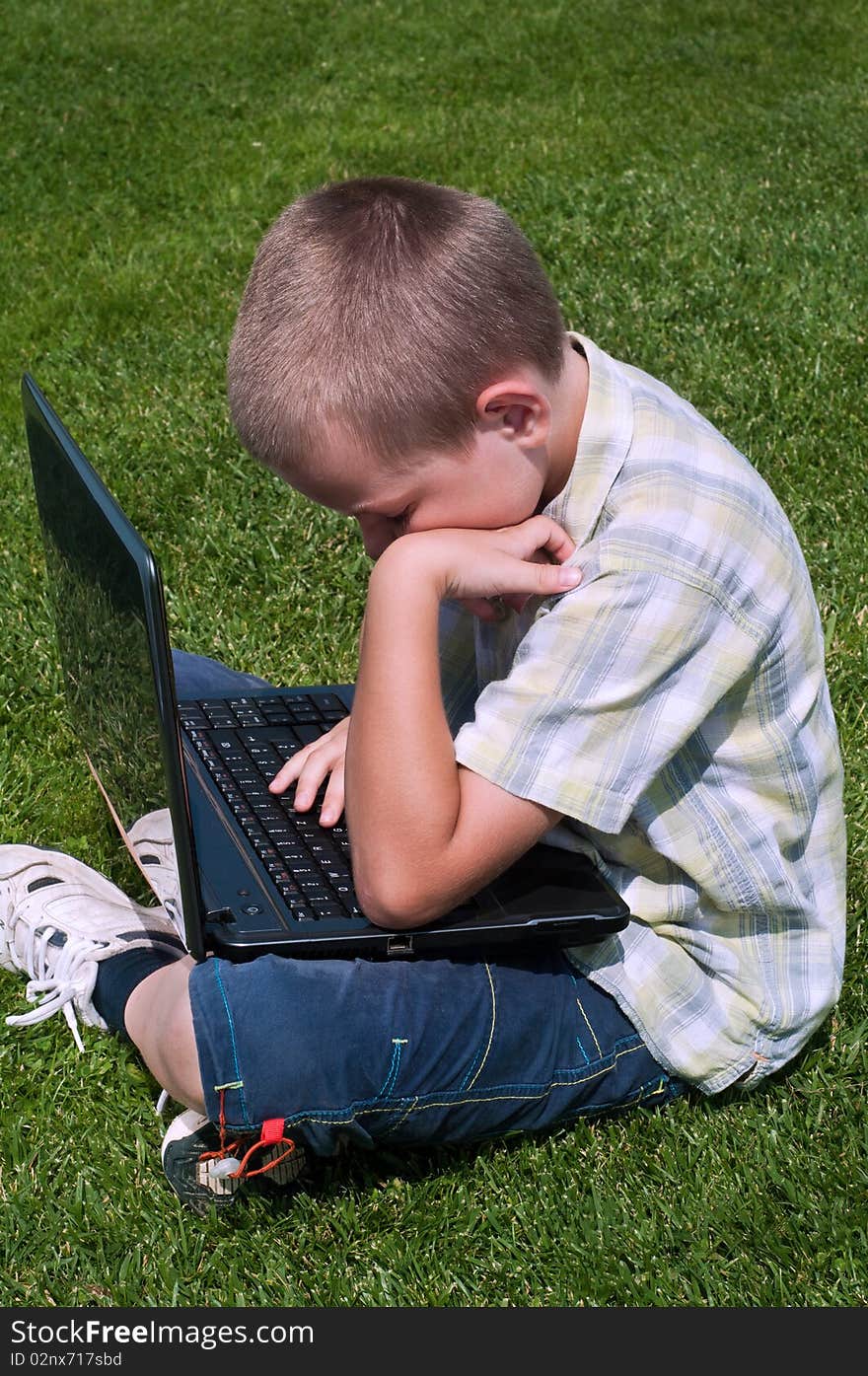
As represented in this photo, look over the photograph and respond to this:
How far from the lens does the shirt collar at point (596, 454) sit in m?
2.25

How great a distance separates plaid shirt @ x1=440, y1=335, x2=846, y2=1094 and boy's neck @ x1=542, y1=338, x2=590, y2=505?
0.10ft

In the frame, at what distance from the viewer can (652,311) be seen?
5641 mm

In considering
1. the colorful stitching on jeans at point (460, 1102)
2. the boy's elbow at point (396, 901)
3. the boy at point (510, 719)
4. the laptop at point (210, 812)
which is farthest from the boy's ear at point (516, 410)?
the colorful stitching on jeans at point (460, 1102)

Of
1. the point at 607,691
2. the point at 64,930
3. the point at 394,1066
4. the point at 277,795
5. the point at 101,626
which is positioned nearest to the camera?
the point at 607,691

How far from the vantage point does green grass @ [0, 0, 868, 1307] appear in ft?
7.91

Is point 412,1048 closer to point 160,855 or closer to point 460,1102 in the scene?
point 460,1102

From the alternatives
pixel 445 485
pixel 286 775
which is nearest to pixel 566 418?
pixel 445 485

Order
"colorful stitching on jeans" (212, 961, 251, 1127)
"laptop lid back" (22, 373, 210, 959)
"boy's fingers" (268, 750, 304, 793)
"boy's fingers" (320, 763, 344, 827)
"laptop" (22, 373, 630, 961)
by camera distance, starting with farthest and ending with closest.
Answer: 1. "boy's fingers" (268, 750, 304, 793)
2. "boy's fingers" (320, 763, 344, 827)
3. "colorful stitching on jeans" (212, 961, 251, 1127)
4. "laptop" (22, 373, 630, 961)
5. "laptop lid back" (22, 373, 210, 959)

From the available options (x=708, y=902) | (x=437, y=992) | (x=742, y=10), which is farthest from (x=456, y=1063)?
(x=742, y=10)

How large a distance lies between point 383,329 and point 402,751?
0.61 metres

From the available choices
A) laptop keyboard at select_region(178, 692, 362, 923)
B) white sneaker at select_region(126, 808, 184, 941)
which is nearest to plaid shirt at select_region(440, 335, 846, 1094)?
laptop keyboard at select_region(178, 692, 362, 923)

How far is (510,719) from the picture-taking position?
2.16m

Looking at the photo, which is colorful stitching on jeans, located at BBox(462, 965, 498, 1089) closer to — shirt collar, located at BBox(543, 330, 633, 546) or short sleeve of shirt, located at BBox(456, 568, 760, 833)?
short sleeve of shirt, located at BBox(456, 568, 760, 833)

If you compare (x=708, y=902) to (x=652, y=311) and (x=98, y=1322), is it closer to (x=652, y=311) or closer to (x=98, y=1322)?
(x=98, y=1322)
